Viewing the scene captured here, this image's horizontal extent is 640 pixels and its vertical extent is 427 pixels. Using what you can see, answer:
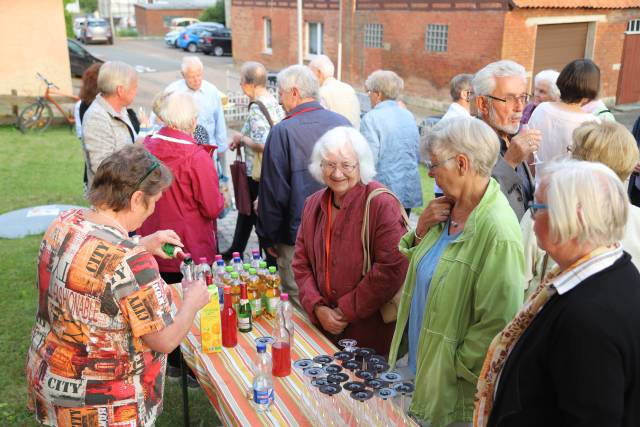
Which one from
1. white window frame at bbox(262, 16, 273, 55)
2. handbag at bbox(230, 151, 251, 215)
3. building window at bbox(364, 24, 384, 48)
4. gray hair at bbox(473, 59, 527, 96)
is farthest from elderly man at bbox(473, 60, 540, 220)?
white window frame at bbox(262, 16, 273, 55)

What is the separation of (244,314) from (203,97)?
3.63 meters

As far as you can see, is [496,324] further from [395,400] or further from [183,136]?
[183,136]

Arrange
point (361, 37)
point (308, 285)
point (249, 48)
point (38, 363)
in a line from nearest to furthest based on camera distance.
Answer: point (38, 363)
point (308, 285)
point (361, 37)
point (249, 48)

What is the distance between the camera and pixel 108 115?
4.69m

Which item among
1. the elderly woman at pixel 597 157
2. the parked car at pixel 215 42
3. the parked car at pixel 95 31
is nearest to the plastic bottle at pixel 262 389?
the elderly woman at pixel 597 157

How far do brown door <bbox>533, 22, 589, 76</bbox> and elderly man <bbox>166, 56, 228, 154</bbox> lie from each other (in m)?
13.3

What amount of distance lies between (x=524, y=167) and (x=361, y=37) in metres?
19.2

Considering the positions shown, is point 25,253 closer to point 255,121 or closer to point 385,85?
point 255,121

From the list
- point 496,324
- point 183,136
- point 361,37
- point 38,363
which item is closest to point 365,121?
point 183,136

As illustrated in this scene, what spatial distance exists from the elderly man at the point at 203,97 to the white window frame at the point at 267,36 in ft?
69.6

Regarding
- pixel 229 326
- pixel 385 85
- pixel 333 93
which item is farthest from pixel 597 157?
pixel 333 93

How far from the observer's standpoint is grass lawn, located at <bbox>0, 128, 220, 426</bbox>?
3.89 meters

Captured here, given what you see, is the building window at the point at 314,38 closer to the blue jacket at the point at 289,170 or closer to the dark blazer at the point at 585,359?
the blue jacket at the point at 289,170

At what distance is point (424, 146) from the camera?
2.67m
